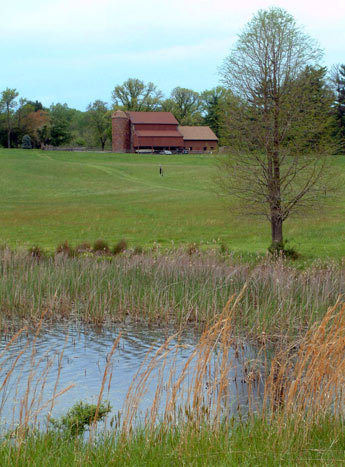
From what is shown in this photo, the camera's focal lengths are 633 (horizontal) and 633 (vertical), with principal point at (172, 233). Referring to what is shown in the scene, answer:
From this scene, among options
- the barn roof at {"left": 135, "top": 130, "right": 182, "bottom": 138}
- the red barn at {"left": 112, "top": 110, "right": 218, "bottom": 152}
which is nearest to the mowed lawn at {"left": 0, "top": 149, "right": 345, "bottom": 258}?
the barn roof at {"left": 135, "top": 130, "right": 182, "bottom": 138}

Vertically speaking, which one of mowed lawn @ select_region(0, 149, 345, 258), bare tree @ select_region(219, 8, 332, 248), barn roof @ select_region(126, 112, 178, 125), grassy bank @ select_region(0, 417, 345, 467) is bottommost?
mowed lawn @ select_region(0, 149, 345, 258)

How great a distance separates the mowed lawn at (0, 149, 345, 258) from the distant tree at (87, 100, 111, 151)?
43115mm

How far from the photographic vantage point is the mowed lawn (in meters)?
26.0

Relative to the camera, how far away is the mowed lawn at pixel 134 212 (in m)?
26.0

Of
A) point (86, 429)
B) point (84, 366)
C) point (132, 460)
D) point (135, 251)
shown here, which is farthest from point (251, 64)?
point (132, 460)

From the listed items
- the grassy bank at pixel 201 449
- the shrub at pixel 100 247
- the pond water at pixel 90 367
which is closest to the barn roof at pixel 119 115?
the shrub at pixel 100 247

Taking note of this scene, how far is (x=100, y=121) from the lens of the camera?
12056 cm

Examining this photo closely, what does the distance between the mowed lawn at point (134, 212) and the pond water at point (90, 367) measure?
657cm

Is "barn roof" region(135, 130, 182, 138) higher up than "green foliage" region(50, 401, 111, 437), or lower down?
higher up

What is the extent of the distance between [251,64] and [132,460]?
16679 mm

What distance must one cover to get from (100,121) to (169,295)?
110166mm

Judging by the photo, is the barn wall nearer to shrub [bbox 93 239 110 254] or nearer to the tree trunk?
shrub [bbox 93 239 110 254]

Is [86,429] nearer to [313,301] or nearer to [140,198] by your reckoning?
[313,301]

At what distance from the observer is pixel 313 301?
1245 cm
